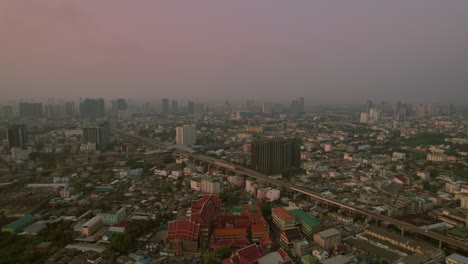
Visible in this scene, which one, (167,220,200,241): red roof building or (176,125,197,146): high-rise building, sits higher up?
(176,125,197,146): high-rise building

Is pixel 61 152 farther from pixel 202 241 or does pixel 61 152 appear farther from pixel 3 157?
pixel 202 241

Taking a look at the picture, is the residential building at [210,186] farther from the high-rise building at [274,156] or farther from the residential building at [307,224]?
the residential building at [307,224]

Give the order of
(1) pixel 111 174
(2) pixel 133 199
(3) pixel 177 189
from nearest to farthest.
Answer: (2) pixel 133 199 < (3) pixel 177 189 < (1) pixel 111 174

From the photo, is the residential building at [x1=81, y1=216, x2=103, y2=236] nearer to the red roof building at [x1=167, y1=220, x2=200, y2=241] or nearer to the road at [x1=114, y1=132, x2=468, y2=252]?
the red roof building at [x1=167, y1=220, x2=200, y2=241]

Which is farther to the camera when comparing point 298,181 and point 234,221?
point 298,181

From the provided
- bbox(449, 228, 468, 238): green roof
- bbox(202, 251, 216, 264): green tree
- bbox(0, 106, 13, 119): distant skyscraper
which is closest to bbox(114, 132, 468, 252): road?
bbox(449, 228, 468, 238): green roof

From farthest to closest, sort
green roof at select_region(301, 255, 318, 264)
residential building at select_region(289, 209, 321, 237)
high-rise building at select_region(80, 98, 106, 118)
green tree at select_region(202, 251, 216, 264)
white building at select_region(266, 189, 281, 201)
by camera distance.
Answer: high-rise building at select_region(80, 98, 106, 118) < white building at select_region(266, 189, 281, 201) < residential building at select_region(289, 209, 321, 237) < green roof at select_region(301, 255, 318, 264) < green tree at select_region(202, 251, 216, 264)

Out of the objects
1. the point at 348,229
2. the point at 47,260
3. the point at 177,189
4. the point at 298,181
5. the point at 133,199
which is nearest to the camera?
the point at 47,260

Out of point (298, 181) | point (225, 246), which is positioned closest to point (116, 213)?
point (225, 246)
